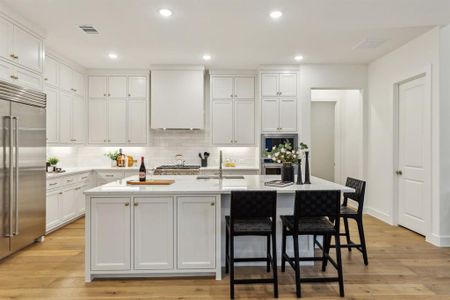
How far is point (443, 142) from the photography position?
426 cm

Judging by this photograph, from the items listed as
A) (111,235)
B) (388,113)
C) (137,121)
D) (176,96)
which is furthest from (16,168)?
(388,113)

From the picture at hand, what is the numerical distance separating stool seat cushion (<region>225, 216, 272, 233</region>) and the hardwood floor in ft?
1.89

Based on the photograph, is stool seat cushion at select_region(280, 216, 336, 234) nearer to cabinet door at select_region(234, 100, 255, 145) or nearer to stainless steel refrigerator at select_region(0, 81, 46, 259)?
stainless steel refrigerator at select_region(0, 81, 46, 259)

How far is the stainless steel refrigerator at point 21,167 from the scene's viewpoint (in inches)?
141

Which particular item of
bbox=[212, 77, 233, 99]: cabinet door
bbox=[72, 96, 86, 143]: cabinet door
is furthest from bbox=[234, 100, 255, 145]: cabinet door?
bbox=[72, 96, 86, 143]: cabinet door

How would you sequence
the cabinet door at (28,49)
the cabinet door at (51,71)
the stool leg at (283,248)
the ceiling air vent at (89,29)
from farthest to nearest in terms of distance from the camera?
1. the cabinet door at (51,71)
2. the ceiling air vent at (89,29)
3. the cabinet door at (28,49)
4. the stool leg at (283,248)

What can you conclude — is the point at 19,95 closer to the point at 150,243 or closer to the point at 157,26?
the point at 157,26

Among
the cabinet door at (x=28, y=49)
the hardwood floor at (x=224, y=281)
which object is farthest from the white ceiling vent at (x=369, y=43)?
the cabinet door at (x=28, y=49)

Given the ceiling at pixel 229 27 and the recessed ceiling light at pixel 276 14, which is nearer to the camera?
the ceiling at pixel 229 27

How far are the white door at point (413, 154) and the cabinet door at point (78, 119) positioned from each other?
5.67 metres

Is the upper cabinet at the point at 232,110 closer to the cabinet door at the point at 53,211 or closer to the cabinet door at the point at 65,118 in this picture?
the cabinet door at the point at 65,118

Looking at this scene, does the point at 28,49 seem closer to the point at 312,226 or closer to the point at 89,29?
the point at 89,29

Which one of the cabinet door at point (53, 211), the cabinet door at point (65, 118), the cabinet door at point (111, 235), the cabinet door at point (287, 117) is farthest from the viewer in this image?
the cabinet door at point (287, 117)

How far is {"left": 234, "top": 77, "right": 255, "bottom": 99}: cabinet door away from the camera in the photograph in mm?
6469
